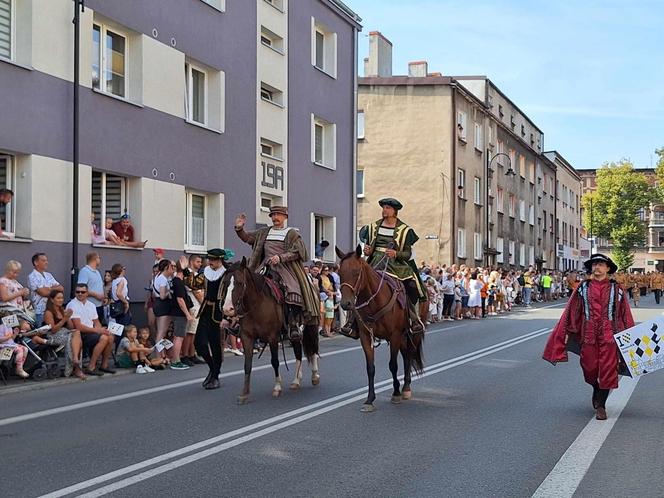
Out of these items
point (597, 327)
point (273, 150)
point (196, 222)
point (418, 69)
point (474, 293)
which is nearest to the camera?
point (597, 327)

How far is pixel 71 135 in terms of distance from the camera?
17.3 meters

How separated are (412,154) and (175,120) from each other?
954 inches

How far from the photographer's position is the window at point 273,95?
26406 millimetres

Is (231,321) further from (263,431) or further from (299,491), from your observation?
(299,491)

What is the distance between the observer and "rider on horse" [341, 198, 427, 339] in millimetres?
10914

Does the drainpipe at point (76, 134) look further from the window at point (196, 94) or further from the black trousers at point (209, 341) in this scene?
the black trousers at point (209, 341)

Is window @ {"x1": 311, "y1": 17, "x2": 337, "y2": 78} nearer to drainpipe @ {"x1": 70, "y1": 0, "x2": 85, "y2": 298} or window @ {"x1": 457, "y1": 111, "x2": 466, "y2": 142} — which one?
drainpipe @ {"x1": 70, "y1": 0, "x2": 85, "y2": 298}

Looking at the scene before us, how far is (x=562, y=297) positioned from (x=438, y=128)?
1972cm

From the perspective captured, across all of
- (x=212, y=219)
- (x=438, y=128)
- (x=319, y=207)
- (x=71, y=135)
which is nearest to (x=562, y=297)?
(x=438, y=128)

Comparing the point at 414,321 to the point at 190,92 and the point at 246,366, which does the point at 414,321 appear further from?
the point at 190,92

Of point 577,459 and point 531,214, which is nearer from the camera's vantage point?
point 577,459

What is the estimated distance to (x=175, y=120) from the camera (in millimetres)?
20922

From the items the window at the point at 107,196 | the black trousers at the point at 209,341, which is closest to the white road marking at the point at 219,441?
the black trousers at the point at 209,341

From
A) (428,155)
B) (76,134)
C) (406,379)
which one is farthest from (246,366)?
(428,155)
